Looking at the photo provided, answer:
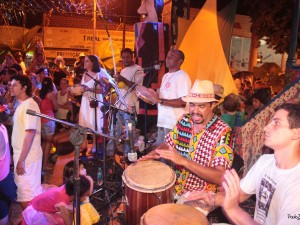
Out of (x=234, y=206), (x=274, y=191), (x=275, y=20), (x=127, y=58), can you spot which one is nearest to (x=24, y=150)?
(x=234, y=206)

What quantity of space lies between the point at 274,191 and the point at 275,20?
13785 mm

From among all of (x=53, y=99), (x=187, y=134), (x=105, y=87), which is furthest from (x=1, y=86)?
(x=187, y=134)

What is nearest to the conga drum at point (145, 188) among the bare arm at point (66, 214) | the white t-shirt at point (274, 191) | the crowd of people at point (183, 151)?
the crowd of people at point (183, 151)

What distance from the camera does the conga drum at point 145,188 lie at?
325 centimetres

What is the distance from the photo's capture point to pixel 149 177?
3.36m

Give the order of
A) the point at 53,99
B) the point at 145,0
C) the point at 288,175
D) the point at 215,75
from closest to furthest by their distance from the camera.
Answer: the point at 288,175 < the point at 53,99 < the point at 145,0 < the point at 215,75

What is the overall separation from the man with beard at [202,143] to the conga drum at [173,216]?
62cm

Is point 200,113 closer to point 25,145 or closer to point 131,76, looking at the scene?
point 25,145

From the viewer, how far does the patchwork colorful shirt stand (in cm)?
340

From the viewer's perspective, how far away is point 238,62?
22266 mm

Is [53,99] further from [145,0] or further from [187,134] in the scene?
[187,134]

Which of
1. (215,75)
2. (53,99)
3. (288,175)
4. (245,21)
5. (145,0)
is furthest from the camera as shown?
(245,21)

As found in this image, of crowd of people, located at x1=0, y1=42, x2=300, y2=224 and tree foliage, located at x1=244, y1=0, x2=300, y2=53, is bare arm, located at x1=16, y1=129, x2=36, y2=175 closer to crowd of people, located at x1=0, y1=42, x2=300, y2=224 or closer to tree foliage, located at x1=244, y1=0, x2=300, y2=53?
crowd of people, located at x1=0, y1=42, x2=300, y2=224

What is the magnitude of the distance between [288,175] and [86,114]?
5281 mm
